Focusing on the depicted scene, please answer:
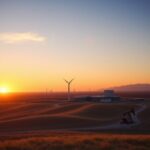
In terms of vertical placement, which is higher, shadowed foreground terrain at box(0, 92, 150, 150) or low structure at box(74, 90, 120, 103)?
low structure at box(74, 90, 120, 103)

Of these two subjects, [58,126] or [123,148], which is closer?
[123,148]

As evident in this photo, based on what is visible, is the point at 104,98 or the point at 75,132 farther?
the point at 104,98

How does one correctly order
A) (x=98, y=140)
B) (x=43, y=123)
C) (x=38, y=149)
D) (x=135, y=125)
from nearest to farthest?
1. (x=38, y=149)
2. (x=98, y=140)
3. (x=135, y=125)
4. (x=43, y=123)

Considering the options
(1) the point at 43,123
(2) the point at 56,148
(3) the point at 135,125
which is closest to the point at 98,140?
(2) the point at 56,148

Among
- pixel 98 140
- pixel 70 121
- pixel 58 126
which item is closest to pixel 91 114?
pixel 70 121

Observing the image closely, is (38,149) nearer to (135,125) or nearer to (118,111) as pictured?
(135,125)

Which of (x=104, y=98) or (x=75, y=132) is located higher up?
(x=104, y=98)

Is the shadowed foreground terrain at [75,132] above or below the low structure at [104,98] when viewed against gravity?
below

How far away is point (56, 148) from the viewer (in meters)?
24.4

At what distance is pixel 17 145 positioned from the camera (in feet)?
83.3

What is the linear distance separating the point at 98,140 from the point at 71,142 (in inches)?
102

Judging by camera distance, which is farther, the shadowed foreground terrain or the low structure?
the low structure

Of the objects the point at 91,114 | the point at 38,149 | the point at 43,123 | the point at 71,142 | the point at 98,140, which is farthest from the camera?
the point at 91,114

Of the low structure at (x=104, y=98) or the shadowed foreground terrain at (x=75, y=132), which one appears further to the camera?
the low structure at (x=104, y=98)
